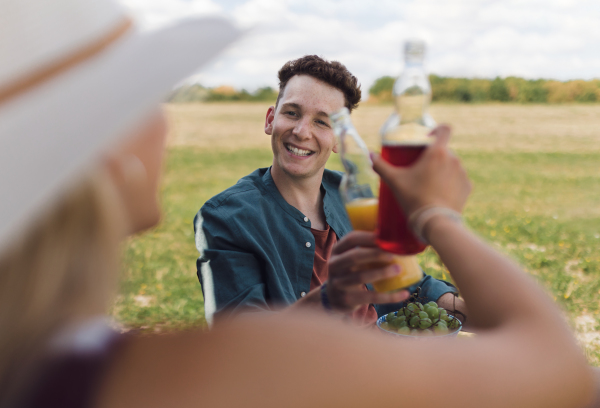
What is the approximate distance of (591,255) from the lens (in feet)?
22.1

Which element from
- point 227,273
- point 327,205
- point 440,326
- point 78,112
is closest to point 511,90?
point 327,205

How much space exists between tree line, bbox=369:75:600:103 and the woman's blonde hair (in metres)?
30.0

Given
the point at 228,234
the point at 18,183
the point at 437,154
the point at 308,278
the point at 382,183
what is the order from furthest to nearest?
the point at 308,278 < the point at 228,234 < the point at 382,183 < the point at 437,154 < the point at 18,183

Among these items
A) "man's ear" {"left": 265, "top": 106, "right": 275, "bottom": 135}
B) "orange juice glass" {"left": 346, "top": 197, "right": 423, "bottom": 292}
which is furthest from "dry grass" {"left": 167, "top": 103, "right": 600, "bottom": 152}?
"orange juice glass" {"left": 346, "top": 197, "right": 423, "bottom": 292}

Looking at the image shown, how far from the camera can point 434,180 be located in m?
1.06

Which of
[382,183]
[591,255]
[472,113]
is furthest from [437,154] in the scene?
[472,113]

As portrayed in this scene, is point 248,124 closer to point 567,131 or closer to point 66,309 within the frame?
point 567,131

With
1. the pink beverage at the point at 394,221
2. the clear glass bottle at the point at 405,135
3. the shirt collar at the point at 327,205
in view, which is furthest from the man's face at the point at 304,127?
the pink beverage at the point at 394,221

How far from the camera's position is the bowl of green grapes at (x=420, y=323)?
1756 millimetres

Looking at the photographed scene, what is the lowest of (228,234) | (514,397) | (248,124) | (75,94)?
(248,124)

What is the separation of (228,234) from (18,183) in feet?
5.36

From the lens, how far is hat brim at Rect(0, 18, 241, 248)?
0.64 meters

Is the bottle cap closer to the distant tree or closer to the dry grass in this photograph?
the dry grass

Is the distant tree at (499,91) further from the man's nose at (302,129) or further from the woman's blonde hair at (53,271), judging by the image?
the woman's blonde hair at (53,271)
